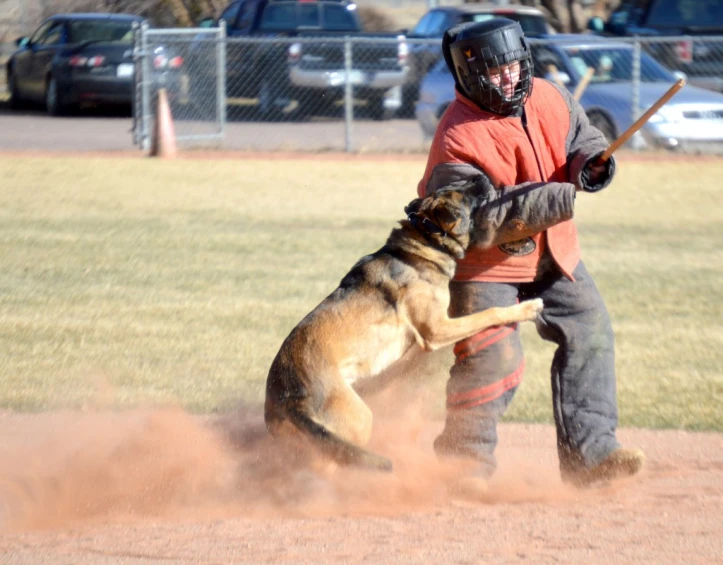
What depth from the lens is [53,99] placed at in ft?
70.2

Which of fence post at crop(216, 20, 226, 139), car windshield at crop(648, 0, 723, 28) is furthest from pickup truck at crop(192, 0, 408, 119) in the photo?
car windshield at crop(648, 0, 723, 28)

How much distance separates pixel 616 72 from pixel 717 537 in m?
13.6

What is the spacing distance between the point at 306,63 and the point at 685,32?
653cm

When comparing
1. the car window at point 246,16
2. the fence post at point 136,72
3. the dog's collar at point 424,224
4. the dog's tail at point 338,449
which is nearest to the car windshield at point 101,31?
the car window at point 246,16

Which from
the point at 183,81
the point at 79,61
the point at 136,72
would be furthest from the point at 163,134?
the point at 79,61

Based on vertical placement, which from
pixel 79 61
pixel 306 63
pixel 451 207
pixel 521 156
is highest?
pixel 521 156

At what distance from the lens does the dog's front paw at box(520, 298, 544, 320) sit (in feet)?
14.6

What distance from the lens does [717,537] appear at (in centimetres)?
Answer: 396

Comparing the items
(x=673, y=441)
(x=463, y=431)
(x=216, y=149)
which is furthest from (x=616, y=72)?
(x=463, y=431)

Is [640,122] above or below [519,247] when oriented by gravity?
above

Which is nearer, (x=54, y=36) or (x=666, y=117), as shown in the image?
(x=666, y=117)

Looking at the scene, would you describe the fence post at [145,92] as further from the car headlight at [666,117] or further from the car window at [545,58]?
the car headlight at [666,117]

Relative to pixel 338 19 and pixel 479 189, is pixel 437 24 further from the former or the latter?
pixel 479 189

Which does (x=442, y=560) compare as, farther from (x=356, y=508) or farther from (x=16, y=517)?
(x=16, y=517)
